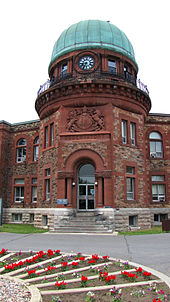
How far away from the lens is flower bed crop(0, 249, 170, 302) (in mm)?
4633

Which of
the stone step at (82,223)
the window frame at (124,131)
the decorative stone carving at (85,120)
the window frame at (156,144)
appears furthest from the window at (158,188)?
the stone step at (82,223)

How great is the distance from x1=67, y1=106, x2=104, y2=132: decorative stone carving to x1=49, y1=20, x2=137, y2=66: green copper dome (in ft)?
22.4

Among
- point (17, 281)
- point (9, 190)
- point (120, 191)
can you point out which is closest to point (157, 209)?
point (120, 191)

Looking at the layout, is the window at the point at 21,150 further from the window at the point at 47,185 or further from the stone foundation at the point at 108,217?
the stone foundation at the point at 108,217

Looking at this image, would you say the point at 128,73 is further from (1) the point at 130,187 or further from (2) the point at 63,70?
(1) the point at 130,187

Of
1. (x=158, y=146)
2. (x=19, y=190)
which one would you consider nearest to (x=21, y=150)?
(x=19, y=190)

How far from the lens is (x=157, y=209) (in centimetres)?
2269

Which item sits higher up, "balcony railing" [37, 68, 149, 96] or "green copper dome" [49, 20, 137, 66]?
"green copper dome" [49, 20, 137, 66]

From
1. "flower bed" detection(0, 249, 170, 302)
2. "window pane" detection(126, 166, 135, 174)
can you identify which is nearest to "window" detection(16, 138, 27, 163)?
"window pane" detection(126, 166, 135, 174)

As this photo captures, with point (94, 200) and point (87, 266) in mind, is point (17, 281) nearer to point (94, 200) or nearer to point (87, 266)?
point (87, 266)

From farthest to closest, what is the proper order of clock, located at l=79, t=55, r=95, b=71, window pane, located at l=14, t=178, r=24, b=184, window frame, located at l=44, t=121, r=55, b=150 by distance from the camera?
window pane, located at l=14, t=178, r=24, b=184
clock, located at l=79, t=55, r=95, b=71
window frame, located at l=44, t=121, r=55, b=150

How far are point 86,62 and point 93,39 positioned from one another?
2752 millimetres

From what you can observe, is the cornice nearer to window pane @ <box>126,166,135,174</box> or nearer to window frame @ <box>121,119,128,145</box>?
window frame @ <box>121,119,128,145</box>

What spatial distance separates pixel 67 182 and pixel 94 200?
2.52m
